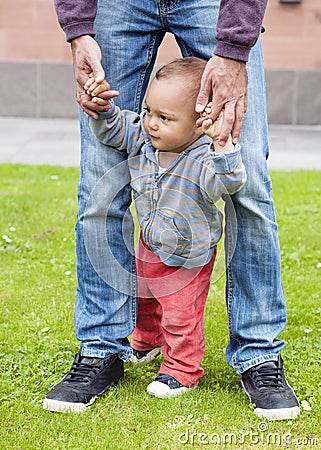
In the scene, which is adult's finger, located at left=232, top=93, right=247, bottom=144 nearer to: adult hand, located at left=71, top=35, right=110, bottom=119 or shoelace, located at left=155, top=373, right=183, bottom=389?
adult hand, located at left=71, top=35, right=110, bottom=119

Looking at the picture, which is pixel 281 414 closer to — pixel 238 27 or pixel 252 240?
pixel 252 240

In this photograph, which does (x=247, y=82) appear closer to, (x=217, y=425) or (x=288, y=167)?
(x=217, y=425)

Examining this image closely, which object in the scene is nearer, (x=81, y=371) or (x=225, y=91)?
(x=225, y=91)

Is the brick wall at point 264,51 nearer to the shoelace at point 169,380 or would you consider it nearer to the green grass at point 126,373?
the green grass at point 126,373

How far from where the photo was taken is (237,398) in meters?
2.92

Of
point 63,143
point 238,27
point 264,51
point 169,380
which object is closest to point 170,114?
point 238,27

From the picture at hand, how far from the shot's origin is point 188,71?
273 centimetres

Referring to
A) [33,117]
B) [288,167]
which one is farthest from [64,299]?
[33,117]

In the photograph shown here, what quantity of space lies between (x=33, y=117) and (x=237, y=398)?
7793 mm

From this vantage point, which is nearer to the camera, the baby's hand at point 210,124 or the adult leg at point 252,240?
the baby's hand at point 210,124

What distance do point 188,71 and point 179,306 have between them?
0.80 metres

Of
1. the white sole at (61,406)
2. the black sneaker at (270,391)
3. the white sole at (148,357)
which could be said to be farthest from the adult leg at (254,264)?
the white sole at (61,406)

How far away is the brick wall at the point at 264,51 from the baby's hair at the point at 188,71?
7146mm

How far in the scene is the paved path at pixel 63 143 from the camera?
7855 mm
